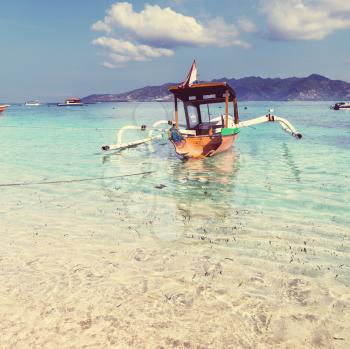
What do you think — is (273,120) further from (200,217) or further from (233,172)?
(200,217)

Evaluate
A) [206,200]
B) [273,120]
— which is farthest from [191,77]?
[206,200]

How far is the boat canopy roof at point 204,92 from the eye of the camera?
56.7 ft

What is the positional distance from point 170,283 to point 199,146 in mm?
12197

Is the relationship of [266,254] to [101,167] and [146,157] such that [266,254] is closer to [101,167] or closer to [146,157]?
[101,167]

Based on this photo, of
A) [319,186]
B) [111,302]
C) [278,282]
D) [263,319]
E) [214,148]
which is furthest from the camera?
[214,148]

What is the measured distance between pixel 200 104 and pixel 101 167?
727 centimetres

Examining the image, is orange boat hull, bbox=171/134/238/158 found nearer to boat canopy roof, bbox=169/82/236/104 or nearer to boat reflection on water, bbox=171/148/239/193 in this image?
boat reflection on water, bbox=171/148/239/193

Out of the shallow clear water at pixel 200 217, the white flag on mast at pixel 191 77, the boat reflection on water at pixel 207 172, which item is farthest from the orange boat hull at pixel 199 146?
the white flag on mast at pixel 191 77

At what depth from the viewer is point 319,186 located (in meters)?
11.8

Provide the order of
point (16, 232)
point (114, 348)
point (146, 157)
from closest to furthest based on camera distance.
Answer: point (114, 348), point (16, 232), point (146, 157)

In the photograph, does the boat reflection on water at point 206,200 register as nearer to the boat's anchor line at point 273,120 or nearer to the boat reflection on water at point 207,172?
the boat reflection on water at point 207,172

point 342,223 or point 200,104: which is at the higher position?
point 200,104

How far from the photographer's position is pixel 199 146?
17.2m

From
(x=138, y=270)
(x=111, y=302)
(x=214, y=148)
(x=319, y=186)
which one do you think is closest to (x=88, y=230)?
(x=138, y=270)
